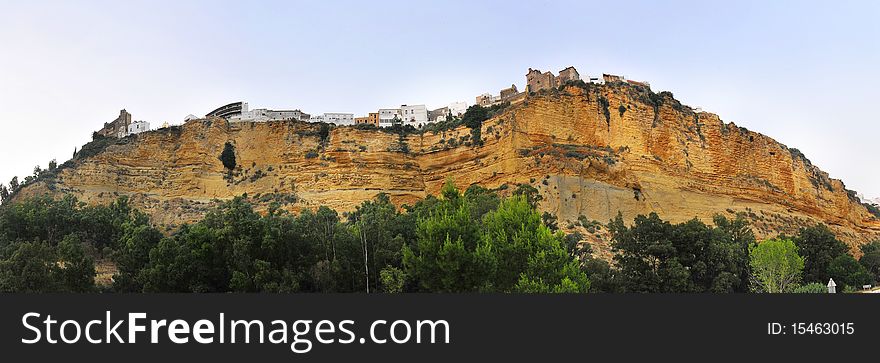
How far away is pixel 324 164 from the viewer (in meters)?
62.1

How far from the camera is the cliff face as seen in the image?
54938mm

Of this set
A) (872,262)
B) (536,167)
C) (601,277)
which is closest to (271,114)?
(536,167)

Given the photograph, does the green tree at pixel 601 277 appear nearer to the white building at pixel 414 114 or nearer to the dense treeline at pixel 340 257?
the dense treeline at pixel 340 257

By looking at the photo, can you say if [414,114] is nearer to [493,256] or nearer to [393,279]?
[393,279]

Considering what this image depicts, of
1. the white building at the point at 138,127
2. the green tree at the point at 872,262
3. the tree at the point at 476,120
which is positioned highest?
the white building at the point at 138,127

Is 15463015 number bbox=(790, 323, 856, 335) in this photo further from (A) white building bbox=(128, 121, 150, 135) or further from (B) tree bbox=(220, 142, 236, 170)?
(A) white building bbox=(128, 121, 150, 135)

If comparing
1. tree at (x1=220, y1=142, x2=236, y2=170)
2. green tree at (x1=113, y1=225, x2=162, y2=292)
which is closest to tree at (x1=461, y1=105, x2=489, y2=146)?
tree at (x1=220, y1=142, x2=236, y2=170)

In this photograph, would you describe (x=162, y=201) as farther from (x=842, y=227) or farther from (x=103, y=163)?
(x=842, y=227)

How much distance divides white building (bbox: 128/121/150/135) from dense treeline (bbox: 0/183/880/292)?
35691 mm

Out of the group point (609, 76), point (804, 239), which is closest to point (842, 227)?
point (804, 239)

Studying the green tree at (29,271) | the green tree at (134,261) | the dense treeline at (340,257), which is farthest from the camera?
the green tree at (134,261)

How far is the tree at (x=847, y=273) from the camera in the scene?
42.8 meters

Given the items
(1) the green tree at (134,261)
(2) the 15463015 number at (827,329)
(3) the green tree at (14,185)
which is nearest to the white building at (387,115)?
(3) the green tree at (14,185)

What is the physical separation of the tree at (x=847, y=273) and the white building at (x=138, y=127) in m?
69.7
